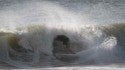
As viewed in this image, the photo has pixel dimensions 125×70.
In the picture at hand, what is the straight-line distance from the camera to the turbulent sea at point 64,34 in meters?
13.8

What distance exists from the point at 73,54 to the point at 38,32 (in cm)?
175

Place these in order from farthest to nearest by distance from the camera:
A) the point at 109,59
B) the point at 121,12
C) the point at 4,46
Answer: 1. the point at 121,12
2. the point at 4,46
3. the point at 109,59

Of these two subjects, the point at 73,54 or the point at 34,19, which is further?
the point at 34,19

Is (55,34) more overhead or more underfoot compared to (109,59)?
more overhead

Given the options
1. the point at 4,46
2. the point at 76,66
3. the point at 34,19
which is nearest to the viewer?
the point at 76,66

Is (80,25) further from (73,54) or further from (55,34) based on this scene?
(73,54)

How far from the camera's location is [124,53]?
1465 cm

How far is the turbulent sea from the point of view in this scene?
45.4ft

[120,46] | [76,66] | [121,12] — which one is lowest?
[76,66]

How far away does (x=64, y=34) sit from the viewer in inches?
626

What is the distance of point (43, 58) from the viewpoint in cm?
1443

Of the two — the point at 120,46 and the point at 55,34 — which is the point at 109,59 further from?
the point at 55,34

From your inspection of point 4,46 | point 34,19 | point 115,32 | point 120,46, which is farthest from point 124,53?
point 34,19

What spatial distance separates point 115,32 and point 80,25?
4.06 feet
